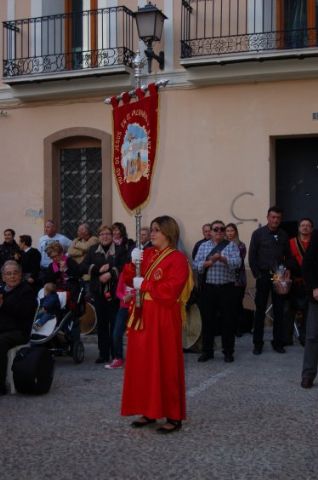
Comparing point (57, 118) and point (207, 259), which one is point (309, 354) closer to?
point (207, 259)

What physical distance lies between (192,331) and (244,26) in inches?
232

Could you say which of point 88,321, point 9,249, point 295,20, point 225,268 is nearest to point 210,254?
point 225,268

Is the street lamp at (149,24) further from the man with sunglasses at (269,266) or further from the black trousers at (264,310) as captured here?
the black trousers at (264,310)

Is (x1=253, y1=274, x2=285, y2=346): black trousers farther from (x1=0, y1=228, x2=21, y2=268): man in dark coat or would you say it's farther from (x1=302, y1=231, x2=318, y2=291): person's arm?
(x1=0, y1=228, x2=21, y2=268): man in dark coat

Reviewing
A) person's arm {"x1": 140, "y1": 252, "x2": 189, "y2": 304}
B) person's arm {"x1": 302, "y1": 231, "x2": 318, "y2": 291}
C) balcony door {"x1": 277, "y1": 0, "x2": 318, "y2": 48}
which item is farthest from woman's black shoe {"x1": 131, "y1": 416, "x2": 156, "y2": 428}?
balcony door {"x1": 277, "y1": 0, "x2": 318, "y2": 48}

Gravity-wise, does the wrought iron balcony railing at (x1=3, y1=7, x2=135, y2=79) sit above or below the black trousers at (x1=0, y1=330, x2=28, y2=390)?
above

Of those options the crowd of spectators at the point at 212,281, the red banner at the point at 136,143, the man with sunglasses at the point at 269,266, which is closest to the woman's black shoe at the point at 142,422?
the red banner at the point at 136,143

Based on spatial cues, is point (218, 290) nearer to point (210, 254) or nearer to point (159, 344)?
point (210, 254)

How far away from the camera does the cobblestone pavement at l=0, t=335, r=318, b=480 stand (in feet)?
17.6

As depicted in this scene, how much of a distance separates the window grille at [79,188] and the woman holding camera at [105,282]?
5.01 meters

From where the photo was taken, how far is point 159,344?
6293 mm

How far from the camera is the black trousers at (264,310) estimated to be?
411 inches

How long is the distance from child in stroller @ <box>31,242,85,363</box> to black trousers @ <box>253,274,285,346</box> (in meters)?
2.37

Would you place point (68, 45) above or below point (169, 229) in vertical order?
above
